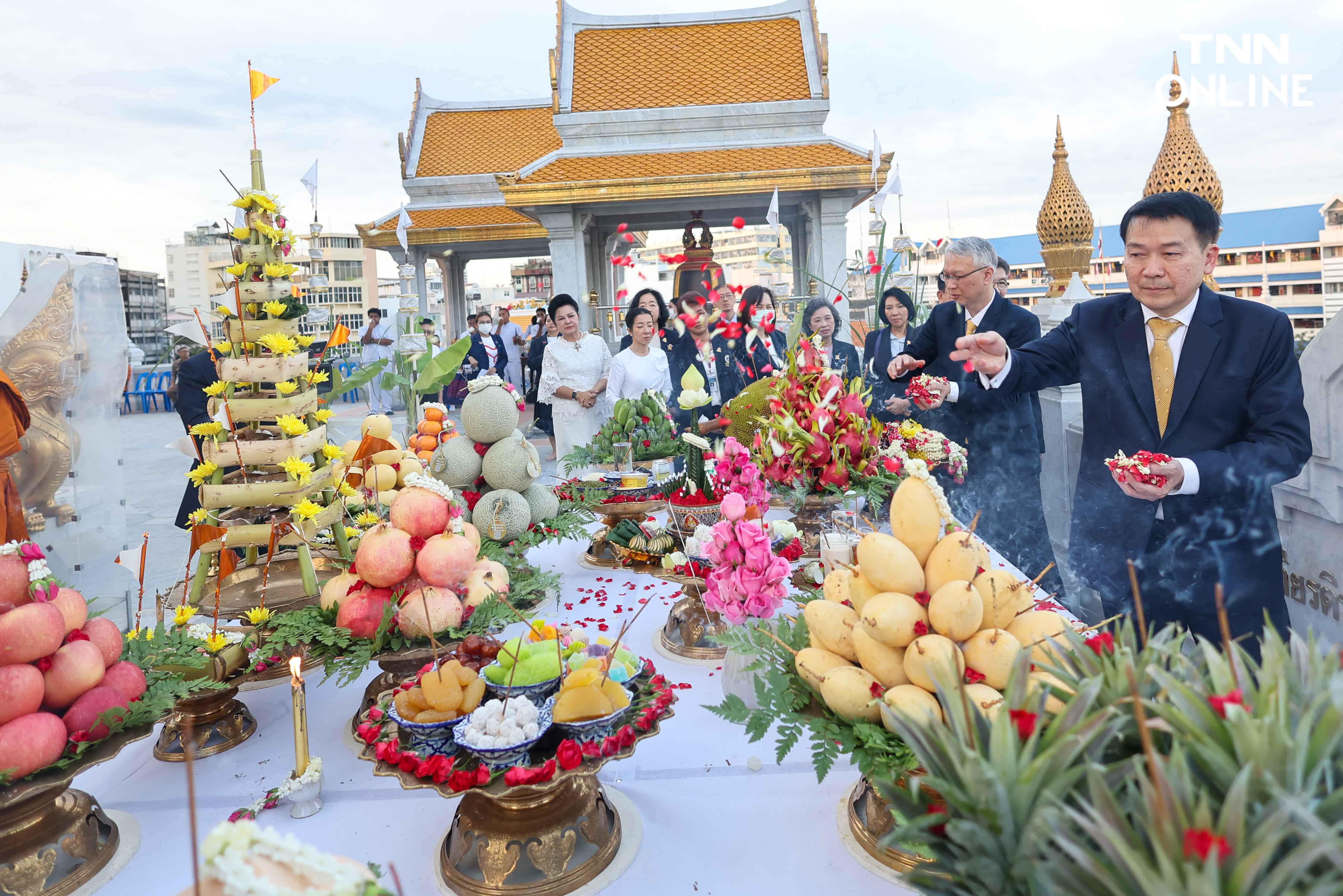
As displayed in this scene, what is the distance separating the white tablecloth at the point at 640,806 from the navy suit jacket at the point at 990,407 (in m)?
1.89

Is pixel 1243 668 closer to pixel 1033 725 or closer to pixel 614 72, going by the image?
pixel 1033 725

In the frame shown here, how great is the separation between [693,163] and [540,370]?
310 cm

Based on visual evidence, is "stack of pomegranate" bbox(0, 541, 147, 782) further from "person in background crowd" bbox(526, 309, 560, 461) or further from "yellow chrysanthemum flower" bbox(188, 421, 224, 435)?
"person in background crowd" bbox(526, 309, 560, 461)

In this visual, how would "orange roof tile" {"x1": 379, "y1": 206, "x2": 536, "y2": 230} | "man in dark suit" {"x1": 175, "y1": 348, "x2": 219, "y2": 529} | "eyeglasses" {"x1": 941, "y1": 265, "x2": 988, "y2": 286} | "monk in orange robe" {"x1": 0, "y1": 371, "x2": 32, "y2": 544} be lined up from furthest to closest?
"orange roof tile" {"x1": 379, "y1": 206, "x2": 536, "y2": 230}
"man in dark suit" {"x1": 175, "y1": 348, "x2": 219, "y2": 529}
"eyeglasses" {"x1": 941, "y1": 265, "x2": 988, "y2": 286}
"monk in orange robe" {"x1": 0, "y1": 371, "x2": 32, "y2": 544}

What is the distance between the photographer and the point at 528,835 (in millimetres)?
1270

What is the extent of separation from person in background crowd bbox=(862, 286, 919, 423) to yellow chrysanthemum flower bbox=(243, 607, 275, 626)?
8.80 ft

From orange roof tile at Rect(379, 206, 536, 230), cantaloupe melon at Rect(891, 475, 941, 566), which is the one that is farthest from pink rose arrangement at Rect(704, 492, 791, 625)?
orange roof tile at Rect(379, 206, 536, 230)

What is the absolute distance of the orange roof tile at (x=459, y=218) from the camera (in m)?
12.9

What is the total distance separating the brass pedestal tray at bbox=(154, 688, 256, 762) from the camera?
174cm

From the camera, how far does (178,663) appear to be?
1.64 meters

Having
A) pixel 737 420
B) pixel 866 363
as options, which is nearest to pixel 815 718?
pixel 737 420

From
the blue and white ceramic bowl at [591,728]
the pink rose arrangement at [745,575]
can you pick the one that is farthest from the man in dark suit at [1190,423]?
the blue and white ceramic bowl at [591,728]

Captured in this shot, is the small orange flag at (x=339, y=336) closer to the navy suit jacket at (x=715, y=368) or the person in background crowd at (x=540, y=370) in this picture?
the navy suit jacket at (x=715, y=368)

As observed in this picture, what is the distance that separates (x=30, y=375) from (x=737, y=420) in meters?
2.49
